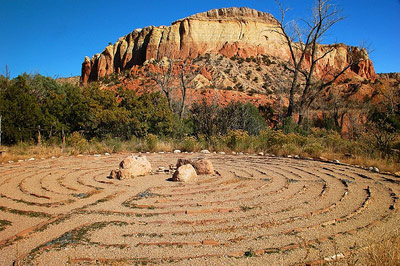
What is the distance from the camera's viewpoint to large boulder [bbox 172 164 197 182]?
261 inches

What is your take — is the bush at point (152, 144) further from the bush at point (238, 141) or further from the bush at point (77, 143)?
the bush at point (238, 141)

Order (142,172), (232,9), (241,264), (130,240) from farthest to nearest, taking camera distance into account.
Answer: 1. (232,9)
2. (142,172)
3. (130,240)
4. (241,264)

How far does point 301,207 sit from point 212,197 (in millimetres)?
1581

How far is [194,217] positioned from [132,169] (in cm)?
332

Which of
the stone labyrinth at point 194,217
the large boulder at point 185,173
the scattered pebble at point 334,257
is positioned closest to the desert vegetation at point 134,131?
the stone labyrinth at point 194,217

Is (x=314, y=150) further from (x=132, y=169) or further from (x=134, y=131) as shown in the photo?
(x=134, y=131)

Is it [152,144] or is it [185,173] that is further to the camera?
[152,144]

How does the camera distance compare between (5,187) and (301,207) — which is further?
(5,187)

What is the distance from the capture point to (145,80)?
41000 millimetres

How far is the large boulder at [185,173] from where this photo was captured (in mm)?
6627

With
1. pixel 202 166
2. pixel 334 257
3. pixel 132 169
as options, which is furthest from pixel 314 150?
pixel 334 257

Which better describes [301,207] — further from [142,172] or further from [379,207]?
[142,172]

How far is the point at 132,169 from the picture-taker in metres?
7.12

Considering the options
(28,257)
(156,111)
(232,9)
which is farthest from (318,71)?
(28,257)
